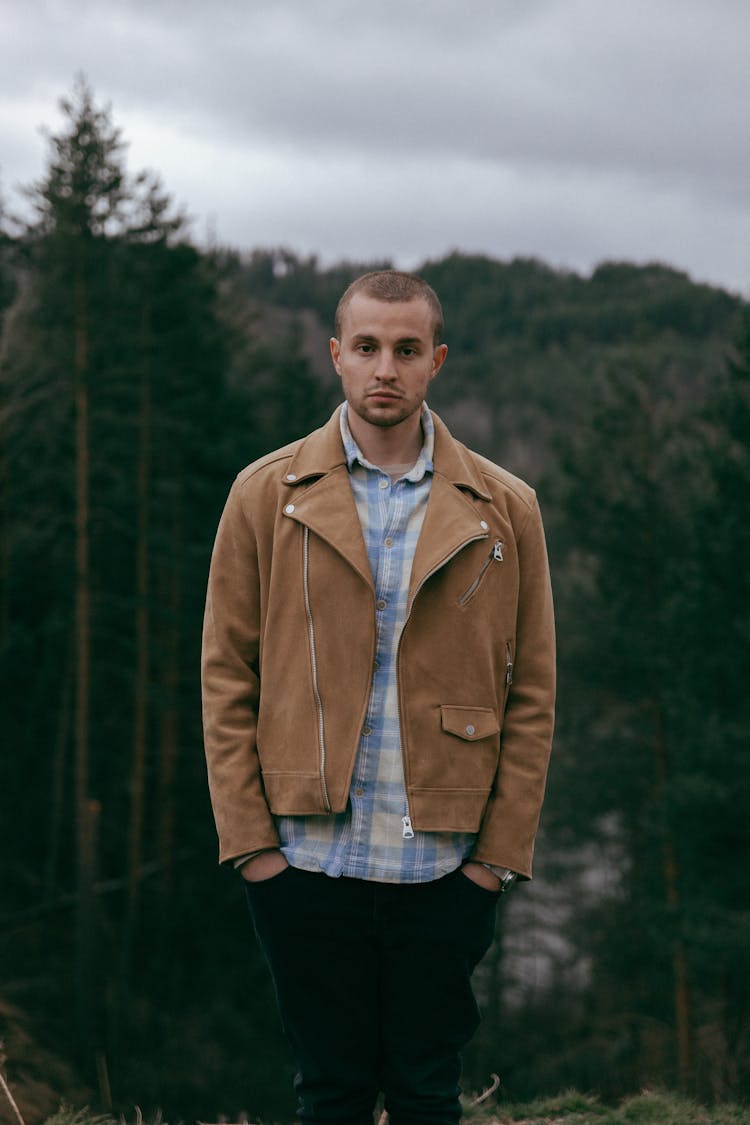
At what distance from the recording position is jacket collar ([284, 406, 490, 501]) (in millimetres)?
2547

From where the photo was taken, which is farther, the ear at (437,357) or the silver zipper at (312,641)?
the ear at (437,357)

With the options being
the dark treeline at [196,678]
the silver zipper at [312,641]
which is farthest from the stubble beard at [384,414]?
the dark treeline at [196,678]

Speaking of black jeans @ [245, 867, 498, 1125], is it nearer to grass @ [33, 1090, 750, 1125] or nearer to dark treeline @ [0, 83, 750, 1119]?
grass @ [33, 1090, 750, 1125]

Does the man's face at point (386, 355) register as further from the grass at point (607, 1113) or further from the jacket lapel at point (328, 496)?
the grass at point (607, 1113)

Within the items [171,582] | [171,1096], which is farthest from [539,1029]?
[171,582]

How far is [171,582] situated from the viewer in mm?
19703

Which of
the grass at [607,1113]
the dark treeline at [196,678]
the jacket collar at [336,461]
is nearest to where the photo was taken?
the jacket collar at [336,461]

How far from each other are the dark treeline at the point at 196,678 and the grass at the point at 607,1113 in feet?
29.2

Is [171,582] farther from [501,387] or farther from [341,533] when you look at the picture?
[501,387]

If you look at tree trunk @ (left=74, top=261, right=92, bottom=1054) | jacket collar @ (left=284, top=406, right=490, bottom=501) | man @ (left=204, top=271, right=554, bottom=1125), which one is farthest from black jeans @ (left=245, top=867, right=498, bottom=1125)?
tree trunk @ (left=74, top=261, right=92, bottom=1054)

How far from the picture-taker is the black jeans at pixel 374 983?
97.0 inches

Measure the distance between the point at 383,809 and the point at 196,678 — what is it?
18.1 m

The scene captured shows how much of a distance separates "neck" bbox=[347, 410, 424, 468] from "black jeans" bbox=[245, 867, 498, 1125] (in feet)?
2.95

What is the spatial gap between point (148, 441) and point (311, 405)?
5.59 m
